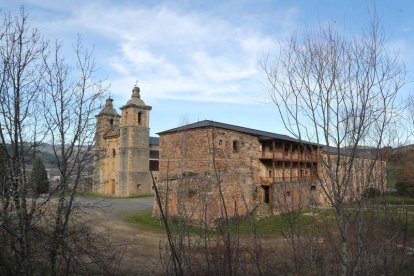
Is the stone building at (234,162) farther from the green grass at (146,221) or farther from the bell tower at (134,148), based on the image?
the bell tower at (134,148)

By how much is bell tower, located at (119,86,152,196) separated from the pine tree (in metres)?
28.5

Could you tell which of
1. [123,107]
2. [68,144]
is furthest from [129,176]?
[68,144]

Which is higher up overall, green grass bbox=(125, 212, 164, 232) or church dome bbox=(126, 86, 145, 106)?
church dome bbox=(126, 86, 145, 106)

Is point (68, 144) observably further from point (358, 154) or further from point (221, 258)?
point (358, 154)

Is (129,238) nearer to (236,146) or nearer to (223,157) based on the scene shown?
(223,157)

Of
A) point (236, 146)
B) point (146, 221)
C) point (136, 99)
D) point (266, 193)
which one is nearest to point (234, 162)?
point (236, 146)

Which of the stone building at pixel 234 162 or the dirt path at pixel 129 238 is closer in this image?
the dirt path at pixel 129 238

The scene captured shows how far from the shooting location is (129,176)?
34531mm

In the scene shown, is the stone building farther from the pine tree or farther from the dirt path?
the pine tree

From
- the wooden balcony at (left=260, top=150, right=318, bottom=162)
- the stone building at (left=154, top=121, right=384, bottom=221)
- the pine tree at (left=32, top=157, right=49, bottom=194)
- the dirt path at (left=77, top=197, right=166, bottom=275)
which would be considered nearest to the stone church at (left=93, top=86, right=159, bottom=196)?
the dirt path at (left=77, top=197, right=166, bottom=275)

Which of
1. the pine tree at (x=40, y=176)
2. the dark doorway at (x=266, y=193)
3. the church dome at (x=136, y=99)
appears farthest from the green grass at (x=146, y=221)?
the church dome at (x=136, y=99)

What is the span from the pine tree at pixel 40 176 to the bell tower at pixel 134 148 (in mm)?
28473

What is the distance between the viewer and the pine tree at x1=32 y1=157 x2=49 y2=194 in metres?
6.17

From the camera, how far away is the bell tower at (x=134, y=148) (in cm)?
3472
